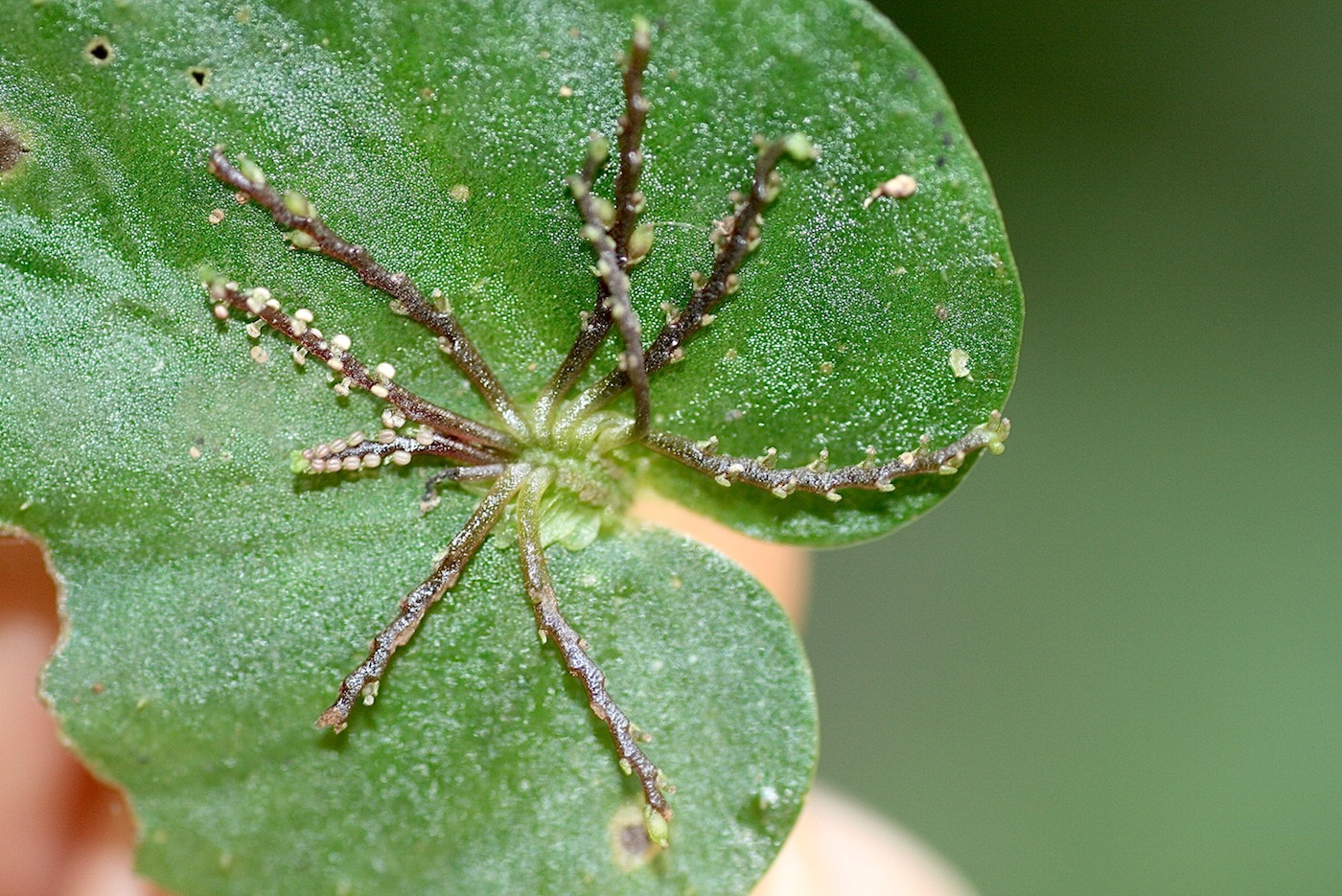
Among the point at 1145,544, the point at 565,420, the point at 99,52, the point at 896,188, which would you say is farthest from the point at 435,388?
the point at 1145,544

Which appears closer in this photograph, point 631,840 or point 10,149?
point 10,149

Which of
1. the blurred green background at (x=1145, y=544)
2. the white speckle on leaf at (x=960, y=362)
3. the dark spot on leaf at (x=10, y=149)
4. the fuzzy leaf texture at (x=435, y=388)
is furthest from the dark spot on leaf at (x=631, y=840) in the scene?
the blurred green background at (x=1145, y=544)

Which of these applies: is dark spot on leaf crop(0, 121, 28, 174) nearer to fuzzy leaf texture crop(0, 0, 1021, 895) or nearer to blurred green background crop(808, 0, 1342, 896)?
fuzzy leaf texture crop(0, 0, 1021, 895)

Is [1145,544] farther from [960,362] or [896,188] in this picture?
[896,188]

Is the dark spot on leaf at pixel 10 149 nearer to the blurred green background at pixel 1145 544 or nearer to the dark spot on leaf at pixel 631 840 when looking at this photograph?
the dark spot on leaf at pixel 631 840

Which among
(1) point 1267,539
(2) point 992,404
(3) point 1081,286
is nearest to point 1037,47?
(3) point 1081,286

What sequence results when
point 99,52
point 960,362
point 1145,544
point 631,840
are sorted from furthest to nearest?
point 1145,544 → point 631,840 → point 960,362 → point 99,52
